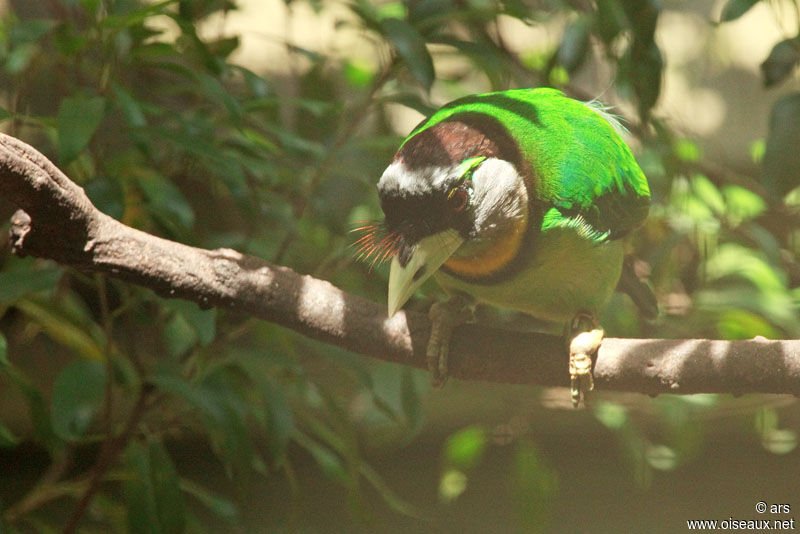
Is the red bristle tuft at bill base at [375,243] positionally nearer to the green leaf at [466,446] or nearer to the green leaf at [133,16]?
the green leaf at [133,16]

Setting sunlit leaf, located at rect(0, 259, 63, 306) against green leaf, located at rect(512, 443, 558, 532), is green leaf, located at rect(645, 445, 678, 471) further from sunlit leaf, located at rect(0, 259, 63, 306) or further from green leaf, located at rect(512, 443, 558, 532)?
sunlit leaf, located at rect(0, 259, 63, 306)

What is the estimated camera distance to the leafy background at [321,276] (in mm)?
1438

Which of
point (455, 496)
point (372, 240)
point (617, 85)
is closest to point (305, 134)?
point (617, 85)

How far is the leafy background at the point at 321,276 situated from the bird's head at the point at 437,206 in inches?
12.1

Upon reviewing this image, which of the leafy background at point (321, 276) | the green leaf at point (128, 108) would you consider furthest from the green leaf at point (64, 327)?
the green leaf at point (128, 108)

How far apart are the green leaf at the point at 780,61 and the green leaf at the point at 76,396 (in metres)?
1.34

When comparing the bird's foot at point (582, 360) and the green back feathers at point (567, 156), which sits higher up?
the green back feathers at point (567, 156)

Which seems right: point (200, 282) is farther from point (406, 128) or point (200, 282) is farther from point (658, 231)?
point (658, 231)

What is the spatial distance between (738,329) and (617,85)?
Answer: 0.61 meters

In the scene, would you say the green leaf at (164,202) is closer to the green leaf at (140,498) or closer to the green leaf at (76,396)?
the green leaf at (76,396)

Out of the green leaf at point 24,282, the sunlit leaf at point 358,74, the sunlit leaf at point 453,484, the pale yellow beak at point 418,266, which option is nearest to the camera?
the pale yellow beak at point 418,266

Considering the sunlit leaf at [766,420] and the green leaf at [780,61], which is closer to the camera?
the green leaf at [780,61]

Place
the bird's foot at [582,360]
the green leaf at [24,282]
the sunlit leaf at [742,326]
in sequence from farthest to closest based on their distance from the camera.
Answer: the sunlit leaf at [742,326] → the green leaf at [24,282] → the bird's foot at [582,360]

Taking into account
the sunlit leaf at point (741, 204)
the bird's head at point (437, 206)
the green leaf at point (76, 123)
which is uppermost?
the green leaf at point (76, 123)
